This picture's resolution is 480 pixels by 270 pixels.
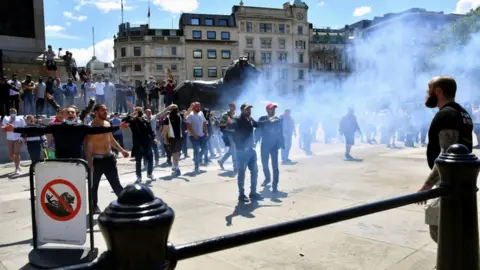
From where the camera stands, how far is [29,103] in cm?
1681

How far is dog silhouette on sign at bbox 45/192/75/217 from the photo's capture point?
442 centimetres

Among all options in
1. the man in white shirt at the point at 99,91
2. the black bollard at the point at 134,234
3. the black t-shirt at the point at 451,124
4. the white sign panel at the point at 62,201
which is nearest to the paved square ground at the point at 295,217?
the white sign panel at the point at 62,201

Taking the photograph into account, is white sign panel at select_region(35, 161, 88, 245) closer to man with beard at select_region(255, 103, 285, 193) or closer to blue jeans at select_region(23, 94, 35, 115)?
man with beard at select_region(255, 103, 285, 193)

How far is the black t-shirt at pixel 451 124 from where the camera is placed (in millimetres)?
3330

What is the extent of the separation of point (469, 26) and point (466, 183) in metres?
28.5

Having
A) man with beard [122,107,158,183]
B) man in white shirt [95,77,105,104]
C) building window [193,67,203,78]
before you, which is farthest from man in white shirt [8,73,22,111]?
building window [193,67,203,78]

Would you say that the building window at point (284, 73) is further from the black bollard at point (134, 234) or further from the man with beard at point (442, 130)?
the black bollard at point (134, 234)

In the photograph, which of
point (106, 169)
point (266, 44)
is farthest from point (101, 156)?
point (266, 44)

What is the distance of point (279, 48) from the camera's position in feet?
239

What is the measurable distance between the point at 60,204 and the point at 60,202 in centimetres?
2

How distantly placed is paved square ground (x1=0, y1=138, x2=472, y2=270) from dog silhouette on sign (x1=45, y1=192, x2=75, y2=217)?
64cm

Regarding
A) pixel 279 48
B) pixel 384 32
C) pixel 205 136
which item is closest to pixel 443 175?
pixel 205 136

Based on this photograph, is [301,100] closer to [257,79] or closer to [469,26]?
[257,79]

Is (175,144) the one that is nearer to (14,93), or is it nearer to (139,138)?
(139,138)
